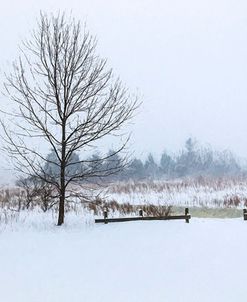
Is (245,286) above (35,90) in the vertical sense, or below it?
below

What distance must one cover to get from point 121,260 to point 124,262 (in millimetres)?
192

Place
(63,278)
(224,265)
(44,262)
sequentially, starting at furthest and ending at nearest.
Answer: (44,262)
(224,265)
(63,278)

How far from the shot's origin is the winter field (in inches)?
266

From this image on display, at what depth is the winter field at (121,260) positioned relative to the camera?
6.77 metres

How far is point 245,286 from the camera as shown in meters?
6.93

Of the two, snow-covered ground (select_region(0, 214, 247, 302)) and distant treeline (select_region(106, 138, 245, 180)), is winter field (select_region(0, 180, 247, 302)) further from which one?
distant treeline (select_region(106, 138, 245, 180))

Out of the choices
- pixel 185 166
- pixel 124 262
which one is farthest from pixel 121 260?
pixel 185 166

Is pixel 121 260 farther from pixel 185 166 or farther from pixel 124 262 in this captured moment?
pixel 185 166

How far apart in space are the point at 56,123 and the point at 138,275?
8031 millimetres

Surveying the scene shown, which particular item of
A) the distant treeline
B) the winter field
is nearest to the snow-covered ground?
the winter field

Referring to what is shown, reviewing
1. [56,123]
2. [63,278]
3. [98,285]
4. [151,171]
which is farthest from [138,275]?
[151,171]

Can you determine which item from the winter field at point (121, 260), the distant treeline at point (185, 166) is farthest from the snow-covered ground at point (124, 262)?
the distant treeline at point (185, 166)

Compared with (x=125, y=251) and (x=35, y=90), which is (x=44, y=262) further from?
(x=35, y=90)

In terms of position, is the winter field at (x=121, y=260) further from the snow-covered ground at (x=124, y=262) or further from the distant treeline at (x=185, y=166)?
the distant treeline at (x=185, y=166)
